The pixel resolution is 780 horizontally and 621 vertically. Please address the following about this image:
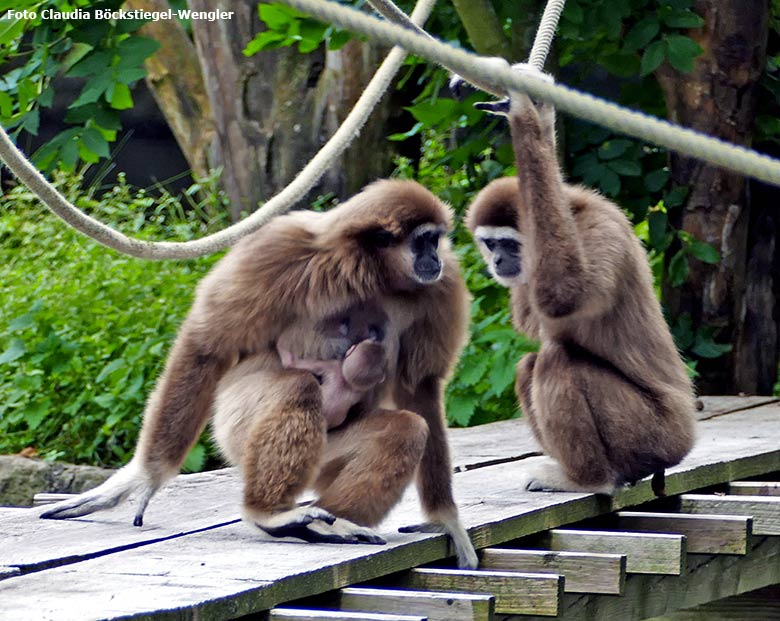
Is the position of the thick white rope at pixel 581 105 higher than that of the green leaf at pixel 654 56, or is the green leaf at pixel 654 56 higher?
the green leaf at pixel 654 56

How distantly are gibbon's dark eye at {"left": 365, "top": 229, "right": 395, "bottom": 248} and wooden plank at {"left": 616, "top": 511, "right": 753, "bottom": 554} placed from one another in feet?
5.62

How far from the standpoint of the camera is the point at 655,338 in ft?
18.5

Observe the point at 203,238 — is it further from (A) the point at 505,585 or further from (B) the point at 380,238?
(A) the point at 505,585

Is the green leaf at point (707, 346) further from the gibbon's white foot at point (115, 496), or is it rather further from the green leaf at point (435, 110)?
the gibbon's white foot at point (115, 496)

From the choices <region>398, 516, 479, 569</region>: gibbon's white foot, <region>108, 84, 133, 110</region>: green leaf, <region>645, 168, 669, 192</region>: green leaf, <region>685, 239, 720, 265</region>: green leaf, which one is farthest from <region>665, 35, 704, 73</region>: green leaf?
<region>398, 516, 479, 569</region>: gibbon's white foot

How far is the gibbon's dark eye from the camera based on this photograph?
15.5ft

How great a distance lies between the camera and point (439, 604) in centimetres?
388

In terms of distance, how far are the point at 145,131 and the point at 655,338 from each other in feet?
36.8

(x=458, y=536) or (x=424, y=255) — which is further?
(x=424, y=255)

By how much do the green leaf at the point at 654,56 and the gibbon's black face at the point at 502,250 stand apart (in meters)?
2.31

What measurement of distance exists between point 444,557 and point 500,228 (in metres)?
1.78

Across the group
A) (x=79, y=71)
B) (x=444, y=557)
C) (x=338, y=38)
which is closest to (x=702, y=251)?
(x=338, y=38)

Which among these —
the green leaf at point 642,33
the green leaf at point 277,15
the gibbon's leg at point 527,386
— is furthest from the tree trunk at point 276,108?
the gibbon's leg at point 527,386

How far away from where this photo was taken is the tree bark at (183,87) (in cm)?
1218
